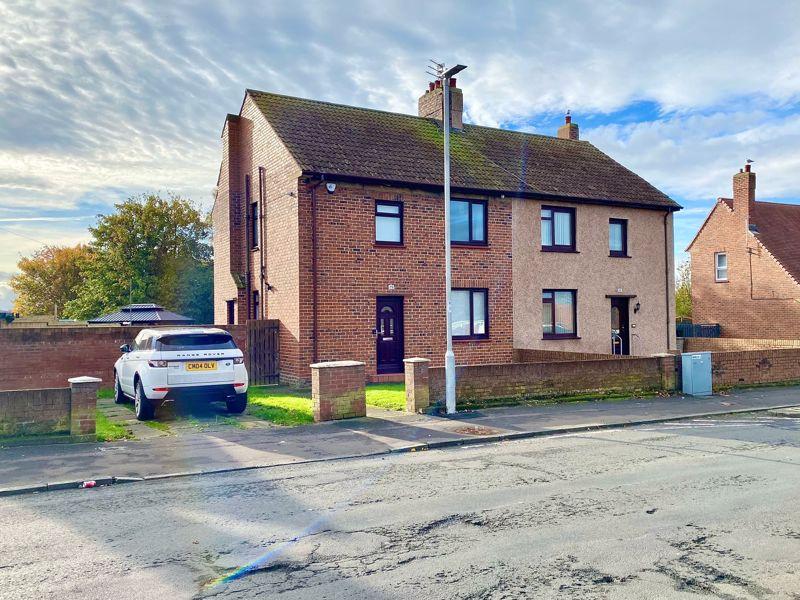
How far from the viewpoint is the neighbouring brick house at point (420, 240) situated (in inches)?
683

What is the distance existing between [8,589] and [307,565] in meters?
2.07

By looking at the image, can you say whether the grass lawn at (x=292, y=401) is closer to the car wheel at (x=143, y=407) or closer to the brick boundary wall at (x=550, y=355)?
the car wheel at (x=143, y=407)

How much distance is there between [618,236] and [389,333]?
31.2ft

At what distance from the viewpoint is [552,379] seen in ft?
46.5

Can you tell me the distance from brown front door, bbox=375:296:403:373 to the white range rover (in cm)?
598

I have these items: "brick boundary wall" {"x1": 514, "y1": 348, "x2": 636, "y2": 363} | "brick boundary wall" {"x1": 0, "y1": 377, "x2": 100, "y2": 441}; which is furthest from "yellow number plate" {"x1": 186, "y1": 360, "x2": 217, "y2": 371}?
"brick boundary wall" {"x1": 514, "y1": 348, "x2": 636, "y2": 363}

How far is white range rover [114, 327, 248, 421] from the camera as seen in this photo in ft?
38.0

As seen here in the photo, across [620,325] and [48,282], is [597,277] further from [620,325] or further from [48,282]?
[48,282]

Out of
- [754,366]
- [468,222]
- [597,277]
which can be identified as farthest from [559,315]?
[754,366]

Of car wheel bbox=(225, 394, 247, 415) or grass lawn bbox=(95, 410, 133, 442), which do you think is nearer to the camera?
grass lawn bbox=(95, 410, 133, 442)

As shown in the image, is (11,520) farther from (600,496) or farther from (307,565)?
(600,496)

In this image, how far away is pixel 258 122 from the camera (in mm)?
20203

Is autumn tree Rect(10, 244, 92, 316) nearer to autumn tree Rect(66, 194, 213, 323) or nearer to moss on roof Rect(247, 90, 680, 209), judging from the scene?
autumn tree Rect(66, 194, 213, 323)

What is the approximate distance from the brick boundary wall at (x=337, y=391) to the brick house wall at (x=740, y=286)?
941 inches
